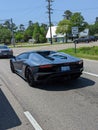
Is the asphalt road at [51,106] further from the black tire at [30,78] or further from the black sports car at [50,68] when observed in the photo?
the black sports car at [50,68]

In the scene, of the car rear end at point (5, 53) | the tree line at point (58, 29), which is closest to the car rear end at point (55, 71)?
the car rear end at point (5, 53)

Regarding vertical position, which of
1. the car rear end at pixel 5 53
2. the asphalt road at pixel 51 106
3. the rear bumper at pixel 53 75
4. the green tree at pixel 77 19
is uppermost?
the green tree at pixel 77 19

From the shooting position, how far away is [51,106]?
7.07m

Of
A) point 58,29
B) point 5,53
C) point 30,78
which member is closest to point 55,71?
point 30,78

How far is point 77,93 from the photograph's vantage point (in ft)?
27.4

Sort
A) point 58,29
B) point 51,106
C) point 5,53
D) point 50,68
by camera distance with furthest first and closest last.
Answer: point 58,29
point 5,53
point 50,68
point 51,106

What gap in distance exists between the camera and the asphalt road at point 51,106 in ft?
18.8

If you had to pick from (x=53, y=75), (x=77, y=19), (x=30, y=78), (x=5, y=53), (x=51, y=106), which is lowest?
(x=5, y=53)

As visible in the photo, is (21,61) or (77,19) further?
(77,19)

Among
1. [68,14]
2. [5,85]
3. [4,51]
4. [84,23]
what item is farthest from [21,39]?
[5,85]

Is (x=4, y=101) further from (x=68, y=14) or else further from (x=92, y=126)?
(x=68, y=14)

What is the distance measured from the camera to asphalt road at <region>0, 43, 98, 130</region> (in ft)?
18.8

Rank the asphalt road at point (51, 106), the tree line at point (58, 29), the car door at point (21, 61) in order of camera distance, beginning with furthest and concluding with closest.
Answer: the tree line at point (58, 29)
the car door at point (21, 61)
the asphalt road at point (51, 106)

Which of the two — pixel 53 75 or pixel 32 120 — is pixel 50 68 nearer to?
pixel 53 75
